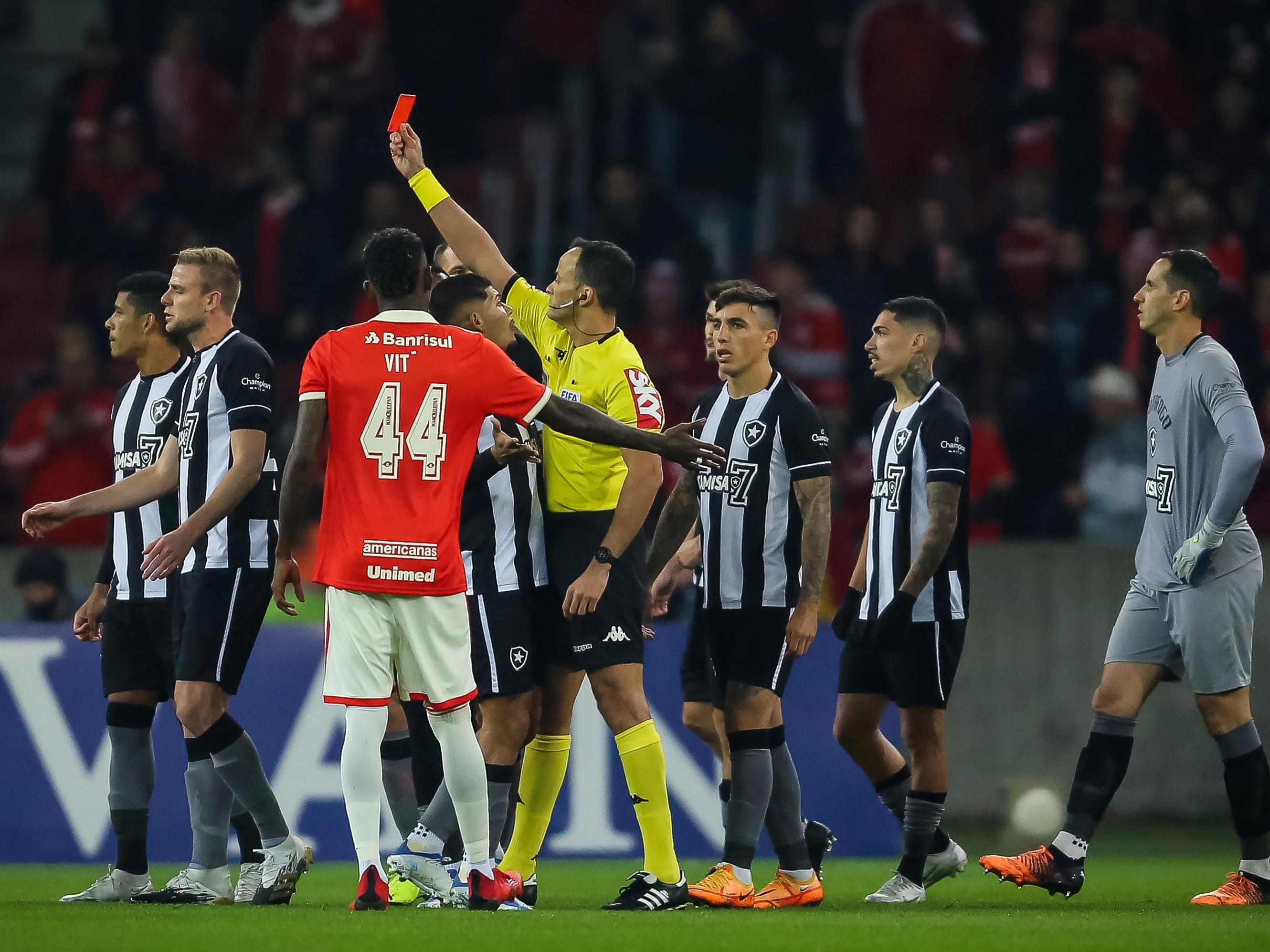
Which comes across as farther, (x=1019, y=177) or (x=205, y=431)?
(x=1019, y=177)

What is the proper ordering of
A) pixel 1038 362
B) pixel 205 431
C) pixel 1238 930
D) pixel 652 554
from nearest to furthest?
pixel 1238 930, pixel 205 431, pixel 652 554, pixel 1038 362

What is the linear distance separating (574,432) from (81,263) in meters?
8.35

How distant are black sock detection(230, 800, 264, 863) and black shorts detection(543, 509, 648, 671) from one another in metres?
1.40

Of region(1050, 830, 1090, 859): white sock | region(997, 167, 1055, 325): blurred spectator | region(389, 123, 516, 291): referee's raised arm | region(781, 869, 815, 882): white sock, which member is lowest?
region(781, 869, 815, 882): white sock

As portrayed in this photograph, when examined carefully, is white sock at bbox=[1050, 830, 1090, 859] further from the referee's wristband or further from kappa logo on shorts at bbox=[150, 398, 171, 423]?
kappa logo on shorts at bbox=[150, 398, 171, 423]

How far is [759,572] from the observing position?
7078mm

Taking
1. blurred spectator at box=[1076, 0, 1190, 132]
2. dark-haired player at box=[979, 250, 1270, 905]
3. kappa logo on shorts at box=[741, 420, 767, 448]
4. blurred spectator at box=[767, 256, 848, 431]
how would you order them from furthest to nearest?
blurred spectator at box=[1076, 0, 1190, 132] < blurred spectator at box=[767, 256, 848, 431] < kappa logo on shorts at box=[741, 420, 767, 448] < dark-haired player at box=[979, 250, 1270, 905]

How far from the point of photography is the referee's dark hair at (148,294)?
741cm

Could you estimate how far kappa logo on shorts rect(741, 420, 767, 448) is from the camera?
23.5ft

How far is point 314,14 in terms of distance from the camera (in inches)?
564

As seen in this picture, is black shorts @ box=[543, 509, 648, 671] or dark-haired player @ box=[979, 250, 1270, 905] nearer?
black shorts @ box=[543, 509, 648, 671]

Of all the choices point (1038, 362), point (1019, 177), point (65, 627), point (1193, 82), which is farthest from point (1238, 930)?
point (1193, 82)

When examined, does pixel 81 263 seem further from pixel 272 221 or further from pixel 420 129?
pixel 420 129

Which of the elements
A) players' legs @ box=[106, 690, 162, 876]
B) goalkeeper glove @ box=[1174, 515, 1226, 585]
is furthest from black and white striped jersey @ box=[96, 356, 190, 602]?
goalkeeper glove @ box=[1174, 515, 1226, 585]
